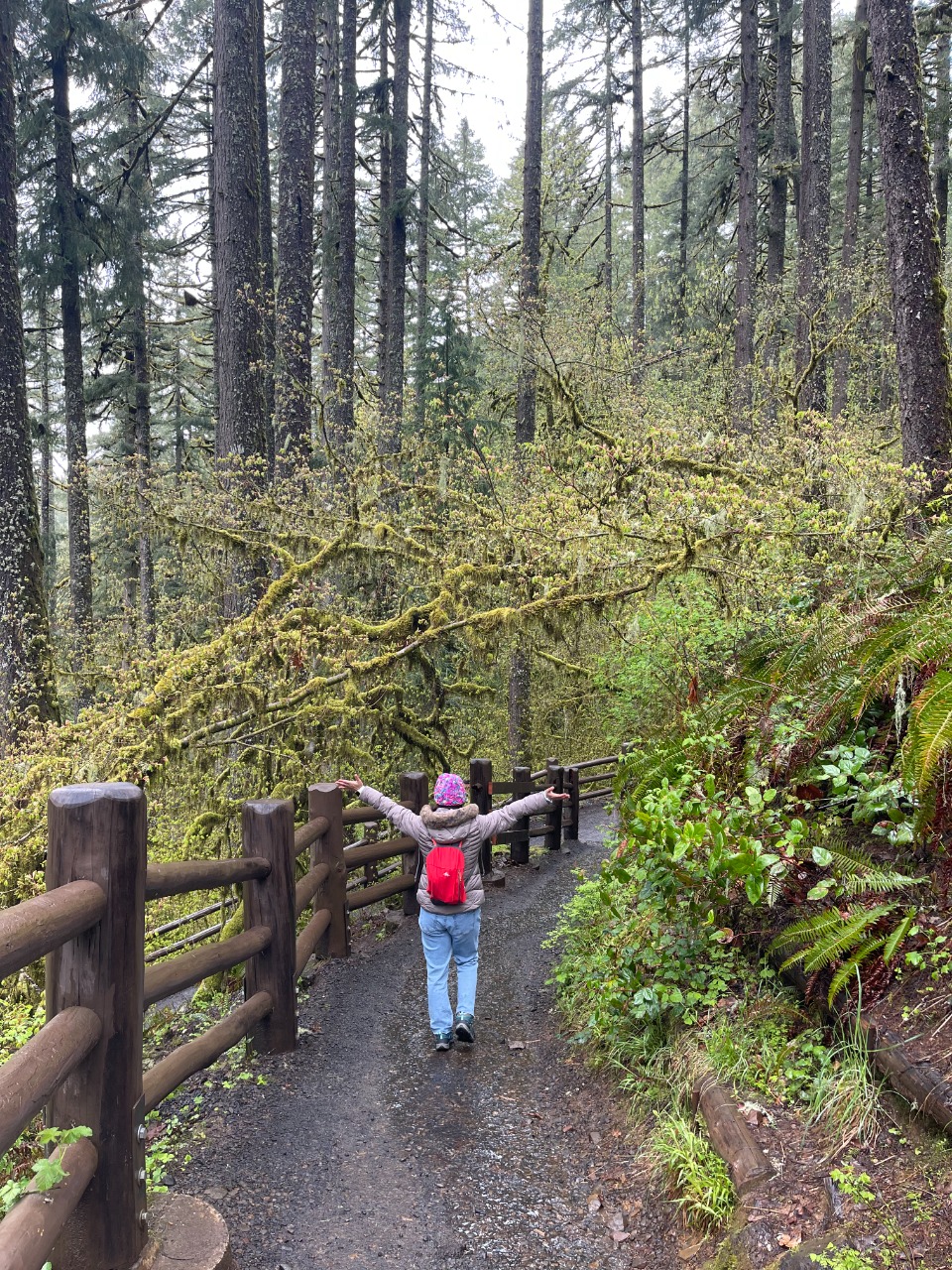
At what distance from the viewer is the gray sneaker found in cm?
573

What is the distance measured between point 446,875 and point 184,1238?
2.81 m

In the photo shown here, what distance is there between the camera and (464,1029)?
5.73 meters

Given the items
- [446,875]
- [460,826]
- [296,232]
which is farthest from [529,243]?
[446,875]

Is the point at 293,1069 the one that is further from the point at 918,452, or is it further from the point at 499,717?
the point at 499,717

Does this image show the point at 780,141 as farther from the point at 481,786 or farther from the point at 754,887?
the point at 754,887

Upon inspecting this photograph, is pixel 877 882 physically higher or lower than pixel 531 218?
lower

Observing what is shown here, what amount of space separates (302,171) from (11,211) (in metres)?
3.55

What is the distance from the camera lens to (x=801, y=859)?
14.2 feet

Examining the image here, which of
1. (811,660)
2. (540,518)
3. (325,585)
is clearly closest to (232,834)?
(325,585)

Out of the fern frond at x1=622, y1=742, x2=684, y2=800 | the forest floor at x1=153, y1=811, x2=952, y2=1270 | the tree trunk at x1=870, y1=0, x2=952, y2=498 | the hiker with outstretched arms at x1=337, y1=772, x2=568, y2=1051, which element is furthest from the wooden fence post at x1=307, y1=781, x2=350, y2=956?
the tree trunk at x1=870, y1=0, x2=952, y2=498

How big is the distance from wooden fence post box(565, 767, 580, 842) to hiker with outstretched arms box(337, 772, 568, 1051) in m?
7.40

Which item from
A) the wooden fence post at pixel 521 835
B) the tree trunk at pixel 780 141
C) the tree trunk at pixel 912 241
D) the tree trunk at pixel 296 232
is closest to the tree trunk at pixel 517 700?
the wooden fence post at pixel 521 835

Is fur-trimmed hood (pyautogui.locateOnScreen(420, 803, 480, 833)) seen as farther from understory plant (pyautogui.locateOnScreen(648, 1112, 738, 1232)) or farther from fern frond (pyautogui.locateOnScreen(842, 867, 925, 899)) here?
fern frond (pyautogui.locateOnScreen(842, 867, 925, 899))

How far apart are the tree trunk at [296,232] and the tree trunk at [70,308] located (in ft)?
19.5
